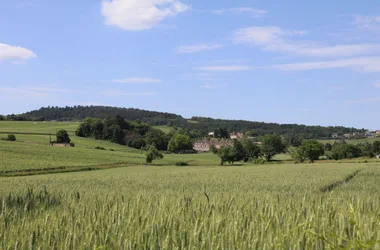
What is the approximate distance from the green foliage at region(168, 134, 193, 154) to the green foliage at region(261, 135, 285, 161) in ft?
90.6

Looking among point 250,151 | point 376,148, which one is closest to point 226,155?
point 250,151

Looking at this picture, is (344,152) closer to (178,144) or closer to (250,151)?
(250,151)

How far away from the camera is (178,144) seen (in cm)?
14288

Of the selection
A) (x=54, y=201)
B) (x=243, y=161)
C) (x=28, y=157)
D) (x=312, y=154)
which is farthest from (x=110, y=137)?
(x=54, y=201)

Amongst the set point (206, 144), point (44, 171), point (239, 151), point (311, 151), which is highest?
point (311, 151)

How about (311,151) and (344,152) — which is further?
(344,152)

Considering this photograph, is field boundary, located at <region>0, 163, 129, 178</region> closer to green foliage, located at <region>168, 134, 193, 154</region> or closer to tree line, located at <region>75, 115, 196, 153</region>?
tree line, located at <region>75, 115, 196, 153</region>

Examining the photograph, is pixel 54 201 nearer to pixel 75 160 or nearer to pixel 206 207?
pixel 206 207

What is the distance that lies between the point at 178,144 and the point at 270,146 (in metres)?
33.1

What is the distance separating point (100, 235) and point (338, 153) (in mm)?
130362

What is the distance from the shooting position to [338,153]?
126m

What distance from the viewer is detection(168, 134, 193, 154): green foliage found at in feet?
467

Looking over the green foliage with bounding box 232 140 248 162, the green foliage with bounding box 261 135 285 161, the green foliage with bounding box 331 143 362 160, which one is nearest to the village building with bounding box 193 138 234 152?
the green foliage with bounding box 261 135 285 161

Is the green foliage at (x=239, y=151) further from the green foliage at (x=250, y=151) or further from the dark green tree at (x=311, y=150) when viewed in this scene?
the dark green tree at (x=311, y=150)
